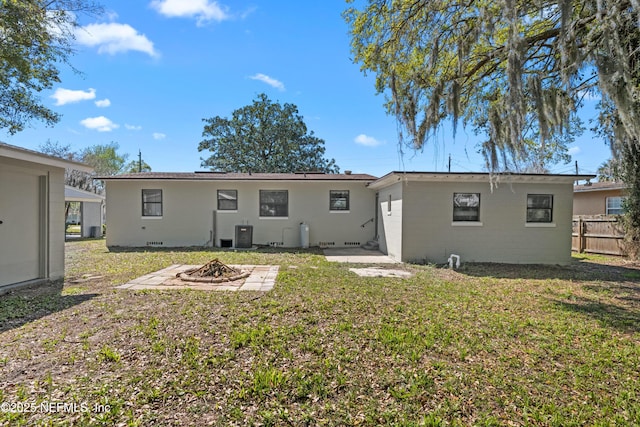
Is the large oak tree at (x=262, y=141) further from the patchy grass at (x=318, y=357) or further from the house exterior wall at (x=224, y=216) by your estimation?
the patchy grass at (x=318, y=357)

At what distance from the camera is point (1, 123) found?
10273 millimetres

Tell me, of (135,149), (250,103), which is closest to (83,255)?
(250,103)

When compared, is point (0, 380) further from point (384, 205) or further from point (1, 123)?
point (1, 123)

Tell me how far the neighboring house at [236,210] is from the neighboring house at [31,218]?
20.0ft

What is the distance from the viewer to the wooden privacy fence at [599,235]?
10737 mm

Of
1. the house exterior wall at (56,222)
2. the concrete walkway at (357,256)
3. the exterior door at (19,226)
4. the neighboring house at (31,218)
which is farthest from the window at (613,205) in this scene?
the exterior door at (19,226)

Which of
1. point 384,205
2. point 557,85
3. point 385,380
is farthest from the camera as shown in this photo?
point 384,205

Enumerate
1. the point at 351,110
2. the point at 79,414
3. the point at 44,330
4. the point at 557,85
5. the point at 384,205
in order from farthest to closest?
the point at 351,110, the point at 384,205, the point at 557,85, the point at 44,330, the point at 79,414

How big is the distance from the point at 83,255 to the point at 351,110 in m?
11.4

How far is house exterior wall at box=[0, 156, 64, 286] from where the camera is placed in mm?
5336

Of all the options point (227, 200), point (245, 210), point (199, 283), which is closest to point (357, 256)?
point (245, 210)

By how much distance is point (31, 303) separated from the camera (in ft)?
15.1

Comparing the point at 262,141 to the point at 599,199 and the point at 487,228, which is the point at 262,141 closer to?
the point at 487,228

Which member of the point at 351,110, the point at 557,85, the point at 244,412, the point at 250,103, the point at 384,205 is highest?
the point at 250,103
